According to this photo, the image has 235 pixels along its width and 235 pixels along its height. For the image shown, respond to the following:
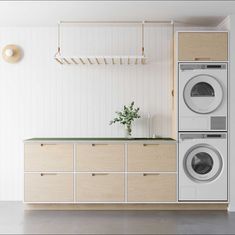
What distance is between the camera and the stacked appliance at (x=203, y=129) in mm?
4184

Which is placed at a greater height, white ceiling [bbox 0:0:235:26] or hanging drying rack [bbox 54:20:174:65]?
white ceiling [bbox 0:0:235:26]

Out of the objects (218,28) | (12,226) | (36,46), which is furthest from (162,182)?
(36,46)

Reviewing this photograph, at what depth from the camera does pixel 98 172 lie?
4203 millimetres

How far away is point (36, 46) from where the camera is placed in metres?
4.79

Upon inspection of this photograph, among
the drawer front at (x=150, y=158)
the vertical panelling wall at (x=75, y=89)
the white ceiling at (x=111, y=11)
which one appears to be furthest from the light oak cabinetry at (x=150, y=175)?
the white ceiling at (x=111, y=11)

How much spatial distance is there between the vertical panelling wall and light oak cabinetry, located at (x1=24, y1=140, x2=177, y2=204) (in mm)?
589

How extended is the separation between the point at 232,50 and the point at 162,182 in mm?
1714

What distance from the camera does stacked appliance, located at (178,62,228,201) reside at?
418 cm

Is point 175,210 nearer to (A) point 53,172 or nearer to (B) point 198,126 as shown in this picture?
(B) point 198,126

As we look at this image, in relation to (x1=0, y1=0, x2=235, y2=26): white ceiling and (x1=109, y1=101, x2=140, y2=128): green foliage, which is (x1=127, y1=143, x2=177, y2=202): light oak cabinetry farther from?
(x1=0, y1=0, x2=235, y2=26): white ceiling

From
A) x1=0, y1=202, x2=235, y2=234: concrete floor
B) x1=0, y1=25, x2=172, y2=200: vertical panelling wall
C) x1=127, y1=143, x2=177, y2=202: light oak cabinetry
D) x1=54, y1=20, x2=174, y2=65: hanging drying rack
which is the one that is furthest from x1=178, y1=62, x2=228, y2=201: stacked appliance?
x1=54, y1=20, x2=174, y2=65: hanging drying rack

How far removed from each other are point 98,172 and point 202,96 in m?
1.48

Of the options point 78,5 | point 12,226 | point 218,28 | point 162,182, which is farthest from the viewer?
point 218,28

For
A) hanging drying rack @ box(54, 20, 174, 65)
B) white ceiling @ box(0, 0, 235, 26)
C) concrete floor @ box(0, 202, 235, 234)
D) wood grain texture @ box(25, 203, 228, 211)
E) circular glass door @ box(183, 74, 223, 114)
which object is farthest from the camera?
hanging drying rack @ box(54, 20, 174, 65)
